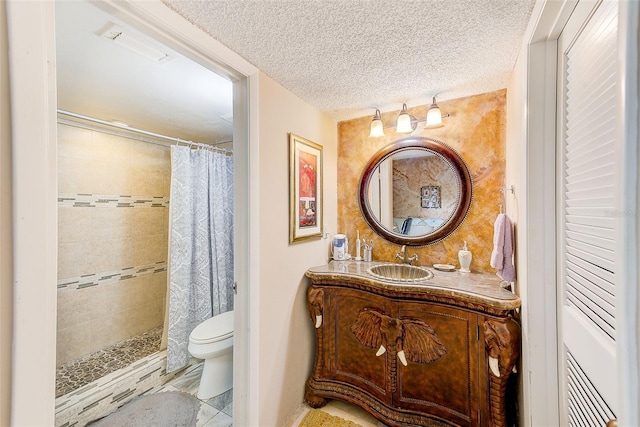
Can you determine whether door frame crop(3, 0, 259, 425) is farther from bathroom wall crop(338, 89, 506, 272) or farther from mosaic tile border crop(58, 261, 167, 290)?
mosaic tile border crop(58, 261, 167, 290)

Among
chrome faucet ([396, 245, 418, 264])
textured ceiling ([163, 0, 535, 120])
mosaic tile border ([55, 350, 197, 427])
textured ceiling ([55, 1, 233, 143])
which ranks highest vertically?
textured ceiling ([55, 1, 233, 143])

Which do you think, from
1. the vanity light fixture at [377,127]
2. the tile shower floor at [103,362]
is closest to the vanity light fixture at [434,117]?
the vanity light fixture at [377,127]

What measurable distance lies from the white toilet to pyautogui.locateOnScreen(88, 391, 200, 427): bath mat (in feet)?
0.40

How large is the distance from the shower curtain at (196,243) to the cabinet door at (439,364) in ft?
6.03

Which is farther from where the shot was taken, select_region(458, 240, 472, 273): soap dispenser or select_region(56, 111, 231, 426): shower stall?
select_region(56, 111, 231, 426): shower stall

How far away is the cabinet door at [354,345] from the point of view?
1586 mm

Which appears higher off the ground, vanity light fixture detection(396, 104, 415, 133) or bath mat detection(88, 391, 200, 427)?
vanity light fixture detection(396, 104, 415, 133)

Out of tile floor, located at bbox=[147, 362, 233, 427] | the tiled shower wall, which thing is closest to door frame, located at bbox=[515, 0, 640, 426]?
tile floor, located at bbox=[147, 362, 233, 427]

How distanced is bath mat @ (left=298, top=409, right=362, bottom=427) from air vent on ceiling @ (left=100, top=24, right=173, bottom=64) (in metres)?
2.30

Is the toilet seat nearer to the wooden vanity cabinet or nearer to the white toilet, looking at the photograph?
the white toilet

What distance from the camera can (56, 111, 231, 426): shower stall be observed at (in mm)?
1983

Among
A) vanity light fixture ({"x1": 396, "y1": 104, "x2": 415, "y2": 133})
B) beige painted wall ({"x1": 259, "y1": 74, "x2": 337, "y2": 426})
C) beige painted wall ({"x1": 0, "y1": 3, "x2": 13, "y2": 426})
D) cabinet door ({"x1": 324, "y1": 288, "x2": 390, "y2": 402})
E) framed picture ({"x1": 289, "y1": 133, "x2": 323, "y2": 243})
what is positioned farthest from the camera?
vanity light fixture ({"x1": 396, "y1": 104, "x2": 415, "y2": 133})

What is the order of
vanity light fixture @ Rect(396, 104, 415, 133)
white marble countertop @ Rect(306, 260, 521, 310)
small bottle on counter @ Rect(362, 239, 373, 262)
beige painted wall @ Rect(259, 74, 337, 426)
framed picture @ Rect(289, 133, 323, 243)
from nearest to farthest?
white marble countertop @ Rect(306, 260, 521, 310), beige painted wall @ Rect(259, 74, 337, 426), framed picture @ Rect(289, 133, 323, 243), vanity light fixture @ Rect(396, 104, 415, 133), small bottle on counter @ Rect(362, 239, 373, 262)

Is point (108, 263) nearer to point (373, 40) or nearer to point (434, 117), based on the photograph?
point (373, 40)
